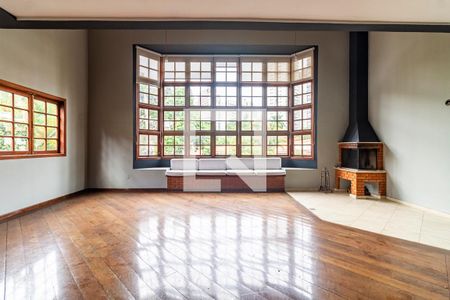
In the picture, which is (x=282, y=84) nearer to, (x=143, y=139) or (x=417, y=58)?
(x=417, y=58)

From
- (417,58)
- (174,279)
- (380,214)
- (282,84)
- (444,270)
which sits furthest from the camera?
(282,84)

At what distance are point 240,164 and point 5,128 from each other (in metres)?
4.90

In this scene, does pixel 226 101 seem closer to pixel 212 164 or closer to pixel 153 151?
pixel 212 164

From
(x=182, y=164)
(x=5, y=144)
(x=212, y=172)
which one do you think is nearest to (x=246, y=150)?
(x=212, y=172)

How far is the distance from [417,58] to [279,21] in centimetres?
370

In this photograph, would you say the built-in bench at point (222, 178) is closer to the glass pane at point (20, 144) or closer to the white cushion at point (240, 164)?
the white cushion at point (240, 164)

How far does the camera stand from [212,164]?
268 inches

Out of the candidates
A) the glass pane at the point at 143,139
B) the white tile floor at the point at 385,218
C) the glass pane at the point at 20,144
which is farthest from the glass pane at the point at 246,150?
the glass pane at the point at 20,144

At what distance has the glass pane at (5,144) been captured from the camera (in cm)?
399

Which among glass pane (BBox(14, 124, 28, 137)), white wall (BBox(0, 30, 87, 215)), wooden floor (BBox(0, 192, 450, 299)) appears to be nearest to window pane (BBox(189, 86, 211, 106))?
white wall (BBox(0, 30, 87, 215))

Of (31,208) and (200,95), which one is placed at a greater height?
(200,95)

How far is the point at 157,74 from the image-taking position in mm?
6938

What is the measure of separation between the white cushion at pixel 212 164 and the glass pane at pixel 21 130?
Answer: 146 inches

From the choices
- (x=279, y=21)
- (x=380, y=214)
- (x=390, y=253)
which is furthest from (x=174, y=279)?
(x=380, y=214)
